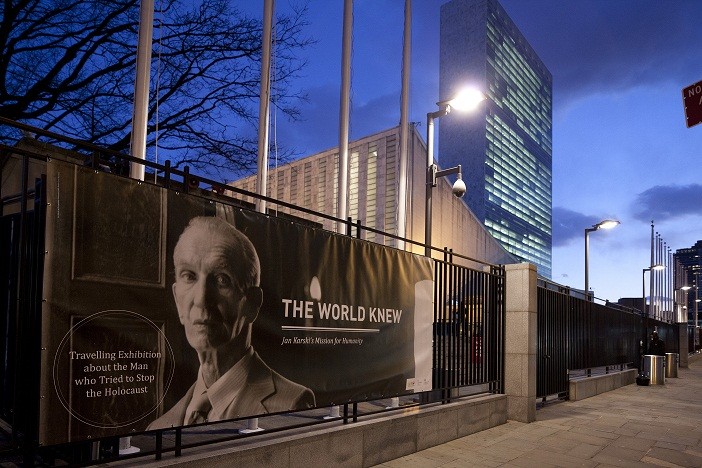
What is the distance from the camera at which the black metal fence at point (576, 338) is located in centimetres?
1299

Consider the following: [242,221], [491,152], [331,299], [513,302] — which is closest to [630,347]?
[513,302]

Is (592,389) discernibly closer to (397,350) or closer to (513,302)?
(513,302)

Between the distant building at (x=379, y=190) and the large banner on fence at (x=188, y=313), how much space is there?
82.9 ft

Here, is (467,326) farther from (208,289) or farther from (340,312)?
(208,289)

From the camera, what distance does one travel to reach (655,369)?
20.6 meters

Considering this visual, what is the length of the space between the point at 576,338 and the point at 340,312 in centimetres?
1094

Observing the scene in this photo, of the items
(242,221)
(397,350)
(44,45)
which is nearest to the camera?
(242,221)

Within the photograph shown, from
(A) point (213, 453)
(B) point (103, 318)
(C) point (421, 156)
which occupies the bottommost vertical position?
(A) point (213, 453)

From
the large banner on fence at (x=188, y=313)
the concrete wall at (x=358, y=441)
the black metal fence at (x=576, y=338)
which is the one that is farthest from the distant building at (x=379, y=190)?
the large banner on fence at (x=188, y=313)

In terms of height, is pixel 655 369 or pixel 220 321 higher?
pixel 220 321

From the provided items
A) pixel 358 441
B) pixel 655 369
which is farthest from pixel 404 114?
pixel 655 369

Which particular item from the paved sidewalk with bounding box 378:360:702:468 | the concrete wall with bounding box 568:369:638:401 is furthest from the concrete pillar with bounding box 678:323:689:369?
the paved sidewalk with bounding box 378:360:702:468

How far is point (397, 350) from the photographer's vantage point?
7844 mm

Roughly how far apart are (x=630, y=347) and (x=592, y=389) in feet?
23.9
